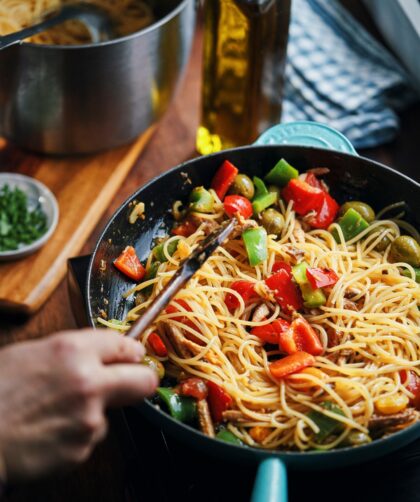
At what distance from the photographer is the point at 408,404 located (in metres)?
1.66

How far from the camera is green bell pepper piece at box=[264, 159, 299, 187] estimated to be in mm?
2025

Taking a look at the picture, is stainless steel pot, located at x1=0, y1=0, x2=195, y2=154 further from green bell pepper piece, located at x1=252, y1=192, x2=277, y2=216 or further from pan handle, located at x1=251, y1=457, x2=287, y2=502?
pan handle, located at x1=251, y1=457, x2=287, y2=502

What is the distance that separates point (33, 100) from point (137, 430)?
3.95 ft

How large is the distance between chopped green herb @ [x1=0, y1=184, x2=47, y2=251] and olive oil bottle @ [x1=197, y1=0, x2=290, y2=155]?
69 centimetres

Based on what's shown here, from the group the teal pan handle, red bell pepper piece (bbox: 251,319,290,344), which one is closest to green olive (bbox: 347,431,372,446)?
red bell pepper piece (bbox: 251,319,290,344)

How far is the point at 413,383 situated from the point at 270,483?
1.67ft

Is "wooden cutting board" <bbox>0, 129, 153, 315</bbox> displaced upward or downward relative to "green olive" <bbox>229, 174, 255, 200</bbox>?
downward

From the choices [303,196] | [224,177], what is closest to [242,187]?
[224,177]

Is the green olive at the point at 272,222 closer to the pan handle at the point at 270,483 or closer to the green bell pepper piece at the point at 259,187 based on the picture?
the green bell pepper piece at the point at 259,187

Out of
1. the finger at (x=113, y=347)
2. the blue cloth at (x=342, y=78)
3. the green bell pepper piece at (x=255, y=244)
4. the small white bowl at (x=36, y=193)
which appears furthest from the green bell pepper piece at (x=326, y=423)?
the blue cloth at (x=342, y=78)

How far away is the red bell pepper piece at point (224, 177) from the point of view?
203 centimetres

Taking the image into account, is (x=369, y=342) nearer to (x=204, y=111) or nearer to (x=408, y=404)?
(x=408, y=404)

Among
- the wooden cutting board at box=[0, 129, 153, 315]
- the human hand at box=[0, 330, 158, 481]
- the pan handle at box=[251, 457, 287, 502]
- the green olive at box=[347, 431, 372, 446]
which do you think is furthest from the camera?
the wooden cutting board at box=[0, 129, 153, 315]

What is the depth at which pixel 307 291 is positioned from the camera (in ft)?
5.91
